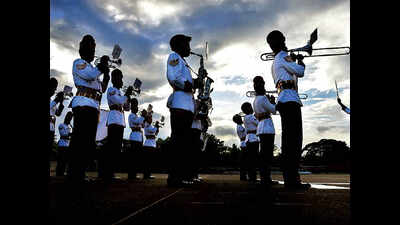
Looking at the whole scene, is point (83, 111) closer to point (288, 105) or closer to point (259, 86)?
point (288, 105)

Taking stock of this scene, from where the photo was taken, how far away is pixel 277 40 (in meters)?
5.10

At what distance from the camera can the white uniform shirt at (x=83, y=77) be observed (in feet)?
16.1

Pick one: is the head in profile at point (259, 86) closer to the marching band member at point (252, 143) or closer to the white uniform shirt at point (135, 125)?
the marching band member at point (252, 143)

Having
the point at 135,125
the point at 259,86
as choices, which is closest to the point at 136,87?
the point at 135,125

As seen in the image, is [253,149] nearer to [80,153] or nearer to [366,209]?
[80,153]

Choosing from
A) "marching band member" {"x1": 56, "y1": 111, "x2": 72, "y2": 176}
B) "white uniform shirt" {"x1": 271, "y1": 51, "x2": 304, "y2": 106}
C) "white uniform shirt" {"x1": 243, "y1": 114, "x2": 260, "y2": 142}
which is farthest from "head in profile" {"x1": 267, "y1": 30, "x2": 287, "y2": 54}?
"marching band member" {"x1": 56, "y1": 111, "x2": 72, "y2": 176}

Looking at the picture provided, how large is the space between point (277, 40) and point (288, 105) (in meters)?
1.18

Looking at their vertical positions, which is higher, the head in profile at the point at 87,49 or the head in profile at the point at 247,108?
the head in profile at the point at 87,49

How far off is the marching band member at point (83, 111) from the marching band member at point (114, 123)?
240 cm

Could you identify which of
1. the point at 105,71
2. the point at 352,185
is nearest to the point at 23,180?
the point at 352,185

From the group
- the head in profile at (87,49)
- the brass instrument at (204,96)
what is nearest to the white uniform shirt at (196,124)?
the brass instrument at (204,96)

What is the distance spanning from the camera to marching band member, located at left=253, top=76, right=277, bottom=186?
5.83 m

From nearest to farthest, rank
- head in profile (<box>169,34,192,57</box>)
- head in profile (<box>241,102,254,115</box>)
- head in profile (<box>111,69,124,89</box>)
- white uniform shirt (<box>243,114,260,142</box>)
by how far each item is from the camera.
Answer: head in profile (<box>169,34,192,57</box>), head in profile (<box>111,69,124,89</box>), white uniform shirt (<box>243,114,260,142</box>), head in profile (<box>241,102,254,115</box>)

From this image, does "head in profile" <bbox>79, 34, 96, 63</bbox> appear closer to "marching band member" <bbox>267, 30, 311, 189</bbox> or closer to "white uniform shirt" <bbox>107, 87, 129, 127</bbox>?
"white uniform shirt" <bbox>107, 87, 129, 127</bbox>
